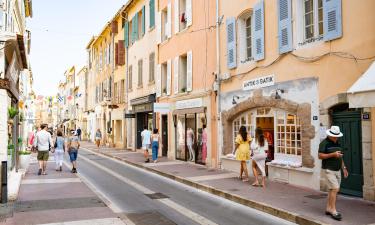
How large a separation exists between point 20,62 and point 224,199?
26.4 ft

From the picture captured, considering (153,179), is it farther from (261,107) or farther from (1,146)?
(1,146)

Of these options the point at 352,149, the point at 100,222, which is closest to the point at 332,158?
the point at 352,149

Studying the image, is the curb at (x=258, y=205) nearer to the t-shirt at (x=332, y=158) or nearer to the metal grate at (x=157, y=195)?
the t-shirt at (x=332, y=158)

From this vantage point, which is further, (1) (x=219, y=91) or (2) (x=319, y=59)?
(1) (x=219, y=91)

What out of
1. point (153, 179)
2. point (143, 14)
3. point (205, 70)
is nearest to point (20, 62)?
point (153, 179)

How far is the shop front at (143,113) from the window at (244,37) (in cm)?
936

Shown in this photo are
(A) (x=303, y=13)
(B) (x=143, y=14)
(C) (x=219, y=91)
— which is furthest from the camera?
(B) (x=143, y=14)

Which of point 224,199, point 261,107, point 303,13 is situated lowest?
point 224,199

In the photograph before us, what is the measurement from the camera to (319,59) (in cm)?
995

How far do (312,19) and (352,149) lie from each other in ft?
12.0

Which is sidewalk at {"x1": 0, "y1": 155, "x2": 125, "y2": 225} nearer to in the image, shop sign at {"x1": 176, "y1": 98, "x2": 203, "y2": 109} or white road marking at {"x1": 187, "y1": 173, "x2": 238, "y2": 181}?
white road marking at {"x1": 187, "y1": 173, "x2": 238, "y2": 181}

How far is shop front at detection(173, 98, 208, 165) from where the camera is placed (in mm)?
16438

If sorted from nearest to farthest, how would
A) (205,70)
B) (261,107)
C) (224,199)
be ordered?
(224,199) → (261,107) → (205,70)

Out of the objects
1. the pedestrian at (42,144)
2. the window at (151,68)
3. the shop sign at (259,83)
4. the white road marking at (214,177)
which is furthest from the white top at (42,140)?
the window at (151,68)
